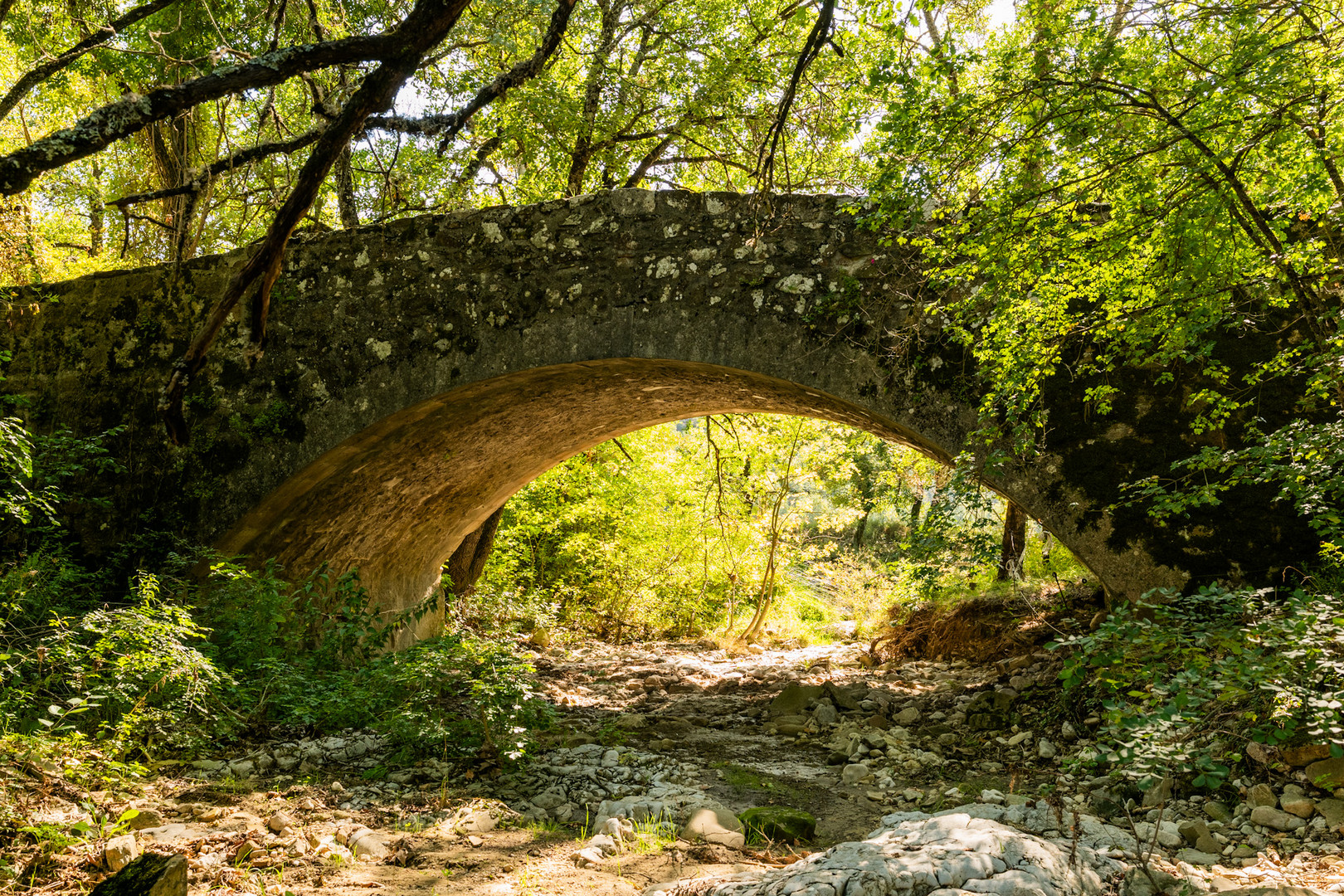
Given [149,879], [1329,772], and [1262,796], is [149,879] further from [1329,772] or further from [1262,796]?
[1329,772]

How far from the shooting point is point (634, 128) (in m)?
7.97

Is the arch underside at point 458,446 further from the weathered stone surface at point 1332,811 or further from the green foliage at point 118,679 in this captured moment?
the weathered stone surface at point 1332,811

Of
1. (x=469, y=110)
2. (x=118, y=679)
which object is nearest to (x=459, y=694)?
(x=118, y=679)

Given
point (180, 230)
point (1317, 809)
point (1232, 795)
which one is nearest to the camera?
point (1317, 809)

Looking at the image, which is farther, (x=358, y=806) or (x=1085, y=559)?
(x=1085, y=559)

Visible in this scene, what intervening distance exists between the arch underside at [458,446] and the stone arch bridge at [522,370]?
0.03 m

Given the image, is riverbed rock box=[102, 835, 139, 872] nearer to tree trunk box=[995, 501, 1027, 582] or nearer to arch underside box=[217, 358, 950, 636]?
arch underside box=[217, 358, 950, 636]

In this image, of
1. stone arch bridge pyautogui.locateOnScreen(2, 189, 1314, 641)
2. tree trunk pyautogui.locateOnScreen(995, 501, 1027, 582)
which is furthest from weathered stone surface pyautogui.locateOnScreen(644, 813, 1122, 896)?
tree trunk pyautogui.locateOnScreen(995, 501, 1027, 582)

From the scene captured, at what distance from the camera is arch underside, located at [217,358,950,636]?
4.80 m

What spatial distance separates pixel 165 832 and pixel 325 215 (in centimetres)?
866

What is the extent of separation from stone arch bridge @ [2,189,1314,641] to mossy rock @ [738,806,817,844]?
6.14 ft

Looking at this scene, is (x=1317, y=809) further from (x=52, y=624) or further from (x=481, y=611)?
(x=481, y=611)

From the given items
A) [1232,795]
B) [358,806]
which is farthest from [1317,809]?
[358,806]

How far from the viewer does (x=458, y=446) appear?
551 centimetres
